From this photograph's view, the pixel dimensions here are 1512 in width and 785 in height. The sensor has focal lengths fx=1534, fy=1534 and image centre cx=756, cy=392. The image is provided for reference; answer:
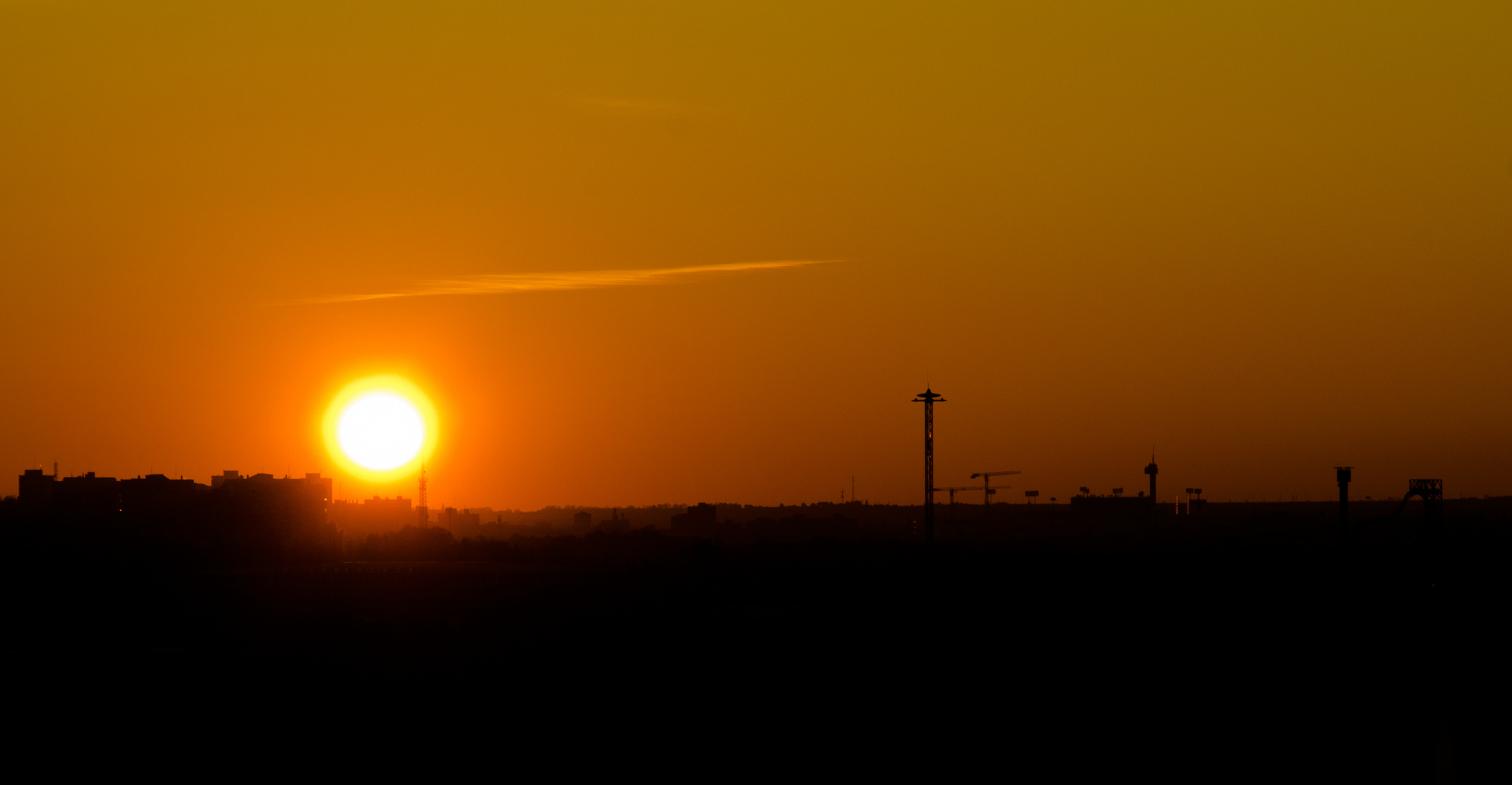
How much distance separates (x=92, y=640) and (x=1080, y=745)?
36097mm

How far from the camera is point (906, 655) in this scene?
146 feet

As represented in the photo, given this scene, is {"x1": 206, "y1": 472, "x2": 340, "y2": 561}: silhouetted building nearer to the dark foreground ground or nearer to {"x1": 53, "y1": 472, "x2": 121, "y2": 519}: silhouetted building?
{"x1": 53, "y1": 472, "x2": 121, "y2": 519}: silhouetted building

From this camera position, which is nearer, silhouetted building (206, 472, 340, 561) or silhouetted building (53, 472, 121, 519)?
silhouetted building (206, 472, 340, 561)

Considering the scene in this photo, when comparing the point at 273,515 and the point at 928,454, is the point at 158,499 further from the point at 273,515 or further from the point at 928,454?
the point at 928,454

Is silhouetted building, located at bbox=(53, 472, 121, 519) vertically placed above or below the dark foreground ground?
above

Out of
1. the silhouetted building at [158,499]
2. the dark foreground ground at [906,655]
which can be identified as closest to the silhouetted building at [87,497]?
the silhouetted building at [158,499]

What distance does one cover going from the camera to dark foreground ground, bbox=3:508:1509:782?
32844mm

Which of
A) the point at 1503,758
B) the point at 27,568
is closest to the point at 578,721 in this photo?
the point at 1503,758

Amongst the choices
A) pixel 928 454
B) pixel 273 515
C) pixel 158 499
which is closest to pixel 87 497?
pixel 158 499

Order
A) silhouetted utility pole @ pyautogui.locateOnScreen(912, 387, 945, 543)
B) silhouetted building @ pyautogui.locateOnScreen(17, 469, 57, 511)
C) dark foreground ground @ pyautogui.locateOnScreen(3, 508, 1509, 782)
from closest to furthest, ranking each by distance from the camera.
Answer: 1. dark foreground ground @ pyautogui.locateOnScreen(3, 508, 1509, 782)
2. silhouetted utility pole @ pyautogui.locateOnScreen(912, 387, 945, 543)
3. silhouetted building @ pyautogui.locateOnScreen(17, 469, 57, 511)

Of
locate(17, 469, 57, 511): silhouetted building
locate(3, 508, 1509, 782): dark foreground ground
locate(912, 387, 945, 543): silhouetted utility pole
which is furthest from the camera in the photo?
locate(17, 469, 57, 511): silhouetted building

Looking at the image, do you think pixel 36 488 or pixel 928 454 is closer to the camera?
pixel 928 454

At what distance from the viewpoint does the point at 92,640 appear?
5269cm

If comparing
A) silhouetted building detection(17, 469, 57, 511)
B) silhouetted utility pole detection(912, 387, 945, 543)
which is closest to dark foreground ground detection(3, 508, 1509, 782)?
silhouetted utility pole detection(912, 387, 945, 543)
